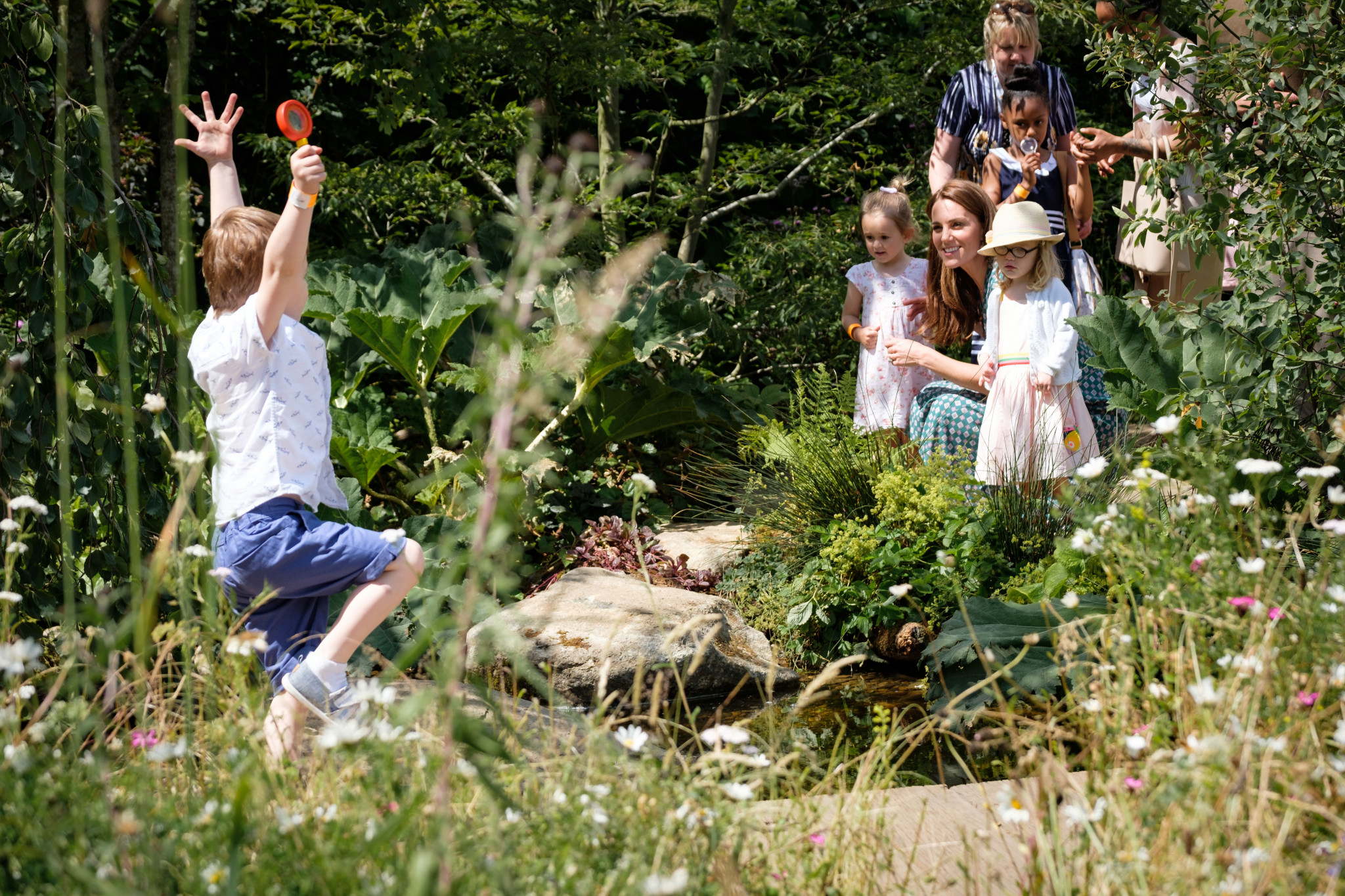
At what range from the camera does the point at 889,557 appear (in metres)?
3.65

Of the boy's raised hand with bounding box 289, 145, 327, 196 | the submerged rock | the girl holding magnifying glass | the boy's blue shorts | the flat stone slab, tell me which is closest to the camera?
the flat stone slab

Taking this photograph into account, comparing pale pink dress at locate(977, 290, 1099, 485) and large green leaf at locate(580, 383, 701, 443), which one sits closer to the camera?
pale pink dress at locate(977, 290, 1099, 485)

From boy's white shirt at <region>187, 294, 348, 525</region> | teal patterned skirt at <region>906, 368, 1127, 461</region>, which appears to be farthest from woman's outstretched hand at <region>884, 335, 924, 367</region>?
boy's white shirt at <region>187, 294, 348, 525</region>

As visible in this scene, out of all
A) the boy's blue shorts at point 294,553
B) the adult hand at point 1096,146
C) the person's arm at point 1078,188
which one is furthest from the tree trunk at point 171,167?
the person's arm at point 1078,188

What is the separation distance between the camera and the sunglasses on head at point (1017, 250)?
4.00 meters

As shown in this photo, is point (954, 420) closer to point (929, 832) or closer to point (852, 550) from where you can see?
point (852, 550)

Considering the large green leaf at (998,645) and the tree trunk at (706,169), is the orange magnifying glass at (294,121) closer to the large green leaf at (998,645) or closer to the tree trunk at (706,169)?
the large green leaf at (998,645)

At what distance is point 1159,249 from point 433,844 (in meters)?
4.37

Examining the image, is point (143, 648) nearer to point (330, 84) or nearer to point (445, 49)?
point (445, 49)

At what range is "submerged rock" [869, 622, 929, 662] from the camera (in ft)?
12.0

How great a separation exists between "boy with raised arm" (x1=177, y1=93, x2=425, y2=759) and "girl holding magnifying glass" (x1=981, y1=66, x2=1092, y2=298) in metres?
2.84

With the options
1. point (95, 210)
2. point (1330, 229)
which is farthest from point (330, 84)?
point (1330, 229)

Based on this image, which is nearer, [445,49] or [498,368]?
[498,368]

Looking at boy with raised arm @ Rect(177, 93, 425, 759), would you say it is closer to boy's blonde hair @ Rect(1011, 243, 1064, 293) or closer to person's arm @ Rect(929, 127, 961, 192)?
boy's blonde hair @ Rect(1011, 243, 1064, 293)
